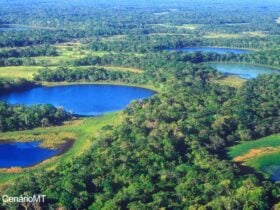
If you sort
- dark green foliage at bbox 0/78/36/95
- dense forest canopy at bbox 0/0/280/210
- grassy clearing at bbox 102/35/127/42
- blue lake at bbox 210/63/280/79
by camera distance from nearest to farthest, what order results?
dense forest canopy at bbox 0/0/280/210, dark green foliage at bbox 0/78/36/95, blue lake at bbox 210/63/280/79, grassy clearing at bbox 102/35/127/42

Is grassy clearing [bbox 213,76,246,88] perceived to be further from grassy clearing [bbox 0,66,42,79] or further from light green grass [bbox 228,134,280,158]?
grassy clearing [bbox 0,66,42,79]

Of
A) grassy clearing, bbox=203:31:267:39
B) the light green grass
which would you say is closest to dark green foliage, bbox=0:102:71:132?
the light green grass

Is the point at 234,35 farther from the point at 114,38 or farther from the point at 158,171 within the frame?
the point at 158,171

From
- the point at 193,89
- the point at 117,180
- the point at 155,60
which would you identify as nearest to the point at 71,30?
the point at 155,60

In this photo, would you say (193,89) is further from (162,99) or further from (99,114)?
(99,114)

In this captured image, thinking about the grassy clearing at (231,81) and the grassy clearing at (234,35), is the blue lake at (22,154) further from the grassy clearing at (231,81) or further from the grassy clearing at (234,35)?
the grassy clearing at (234,35)

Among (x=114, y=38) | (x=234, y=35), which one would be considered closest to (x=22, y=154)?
(x=114, y=38)
